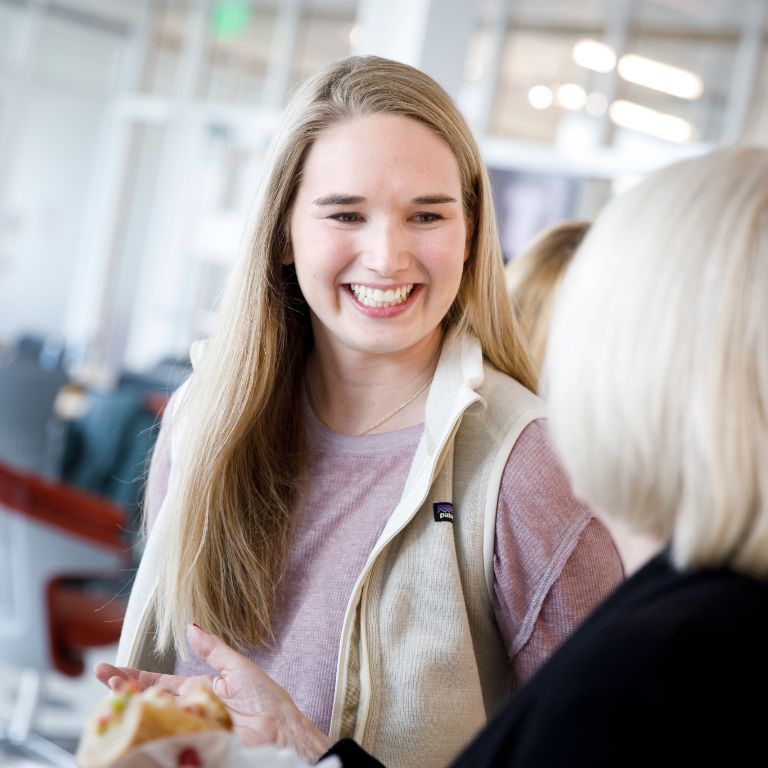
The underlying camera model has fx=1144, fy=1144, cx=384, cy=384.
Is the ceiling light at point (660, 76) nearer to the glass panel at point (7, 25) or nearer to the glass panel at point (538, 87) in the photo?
the glass panel at point (538, 87)

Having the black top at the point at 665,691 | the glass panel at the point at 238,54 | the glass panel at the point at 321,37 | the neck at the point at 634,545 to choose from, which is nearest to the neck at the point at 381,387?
the neck at the point at 634,545

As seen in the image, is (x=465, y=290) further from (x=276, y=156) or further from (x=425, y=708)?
(x=425, y=708)

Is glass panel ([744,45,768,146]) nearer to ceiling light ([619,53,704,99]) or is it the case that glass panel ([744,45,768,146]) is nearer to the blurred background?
the blurred background

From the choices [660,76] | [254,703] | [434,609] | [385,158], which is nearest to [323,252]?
[385,158]

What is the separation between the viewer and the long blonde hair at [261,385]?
1.68 metres

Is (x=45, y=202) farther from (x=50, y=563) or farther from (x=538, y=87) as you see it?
(x=50, y=563)

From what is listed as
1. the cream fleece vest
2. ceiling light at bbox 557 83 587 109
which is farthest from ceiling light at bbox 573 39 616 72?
the cream fleece vest

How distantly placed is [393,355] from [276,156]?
13.7 inches

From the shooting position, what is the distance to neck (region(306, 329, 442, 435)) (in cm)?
173

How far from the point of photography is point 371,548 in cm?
160

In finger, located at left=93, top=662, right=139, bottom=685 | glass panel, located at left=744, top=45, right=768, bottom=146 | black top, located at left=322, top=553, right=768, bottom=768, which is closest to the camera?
black top, located at left=322, top=553, right=768, bottom=768

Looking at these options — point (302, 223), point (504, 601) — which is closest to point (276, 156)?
point (302, 223)

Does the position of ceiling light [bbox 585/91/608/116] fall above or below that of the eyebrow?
above

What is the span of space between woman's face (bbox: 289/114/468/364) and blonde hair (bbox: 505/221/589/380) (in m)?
0.81
